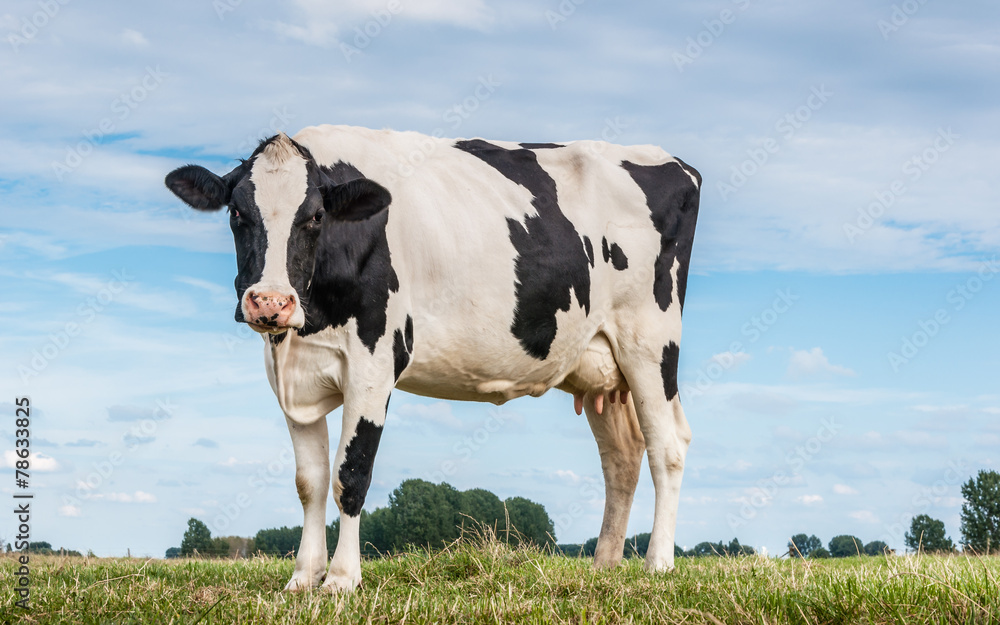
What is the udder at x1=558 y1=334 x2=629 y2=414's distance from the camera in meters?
9.25

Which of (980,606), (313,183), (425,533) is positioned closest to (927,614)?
(980,606)

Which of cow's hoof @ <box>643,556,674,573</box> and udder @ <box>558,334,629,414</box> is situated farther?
udder @ <box>558,334,629,414</box>

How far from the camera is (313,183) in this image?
7062mm

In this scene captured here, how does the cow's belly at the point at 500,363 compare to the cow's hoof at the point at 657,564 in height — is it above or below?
above

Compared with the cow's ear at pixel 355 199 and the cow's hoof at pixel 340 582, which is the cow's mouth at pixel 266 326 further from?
the cow's hoof at pixel 340 582

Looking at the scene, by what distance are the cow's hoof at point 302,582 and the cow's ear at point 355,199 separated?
2.76 metres

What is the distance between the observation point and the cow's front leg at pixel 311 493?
6980 mm

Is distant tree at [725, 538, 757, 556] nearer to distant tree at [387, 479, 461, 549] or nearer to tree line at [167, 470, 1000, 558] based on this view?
tree line at [167, 470, 1000, 558]

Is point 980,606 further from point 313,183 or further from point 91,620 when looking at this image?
point 313,183

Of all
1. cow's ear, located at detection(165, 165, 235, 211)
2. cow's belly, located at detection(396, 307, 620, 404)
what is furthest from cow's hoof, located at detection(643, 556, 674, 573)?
cow's ear, located at detection(165, 165, 235, 211)

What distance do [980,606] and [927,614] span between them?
25 centimetres

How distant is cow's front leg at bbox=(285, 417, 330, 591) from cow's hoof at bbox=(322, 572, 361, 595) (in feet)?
0.76

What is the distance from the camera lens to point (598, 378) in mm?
9359

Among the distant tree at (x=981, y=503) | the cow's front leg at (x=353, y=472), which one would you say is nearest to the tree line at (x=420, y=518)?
the cow's front leg at (x=353, y=472)
